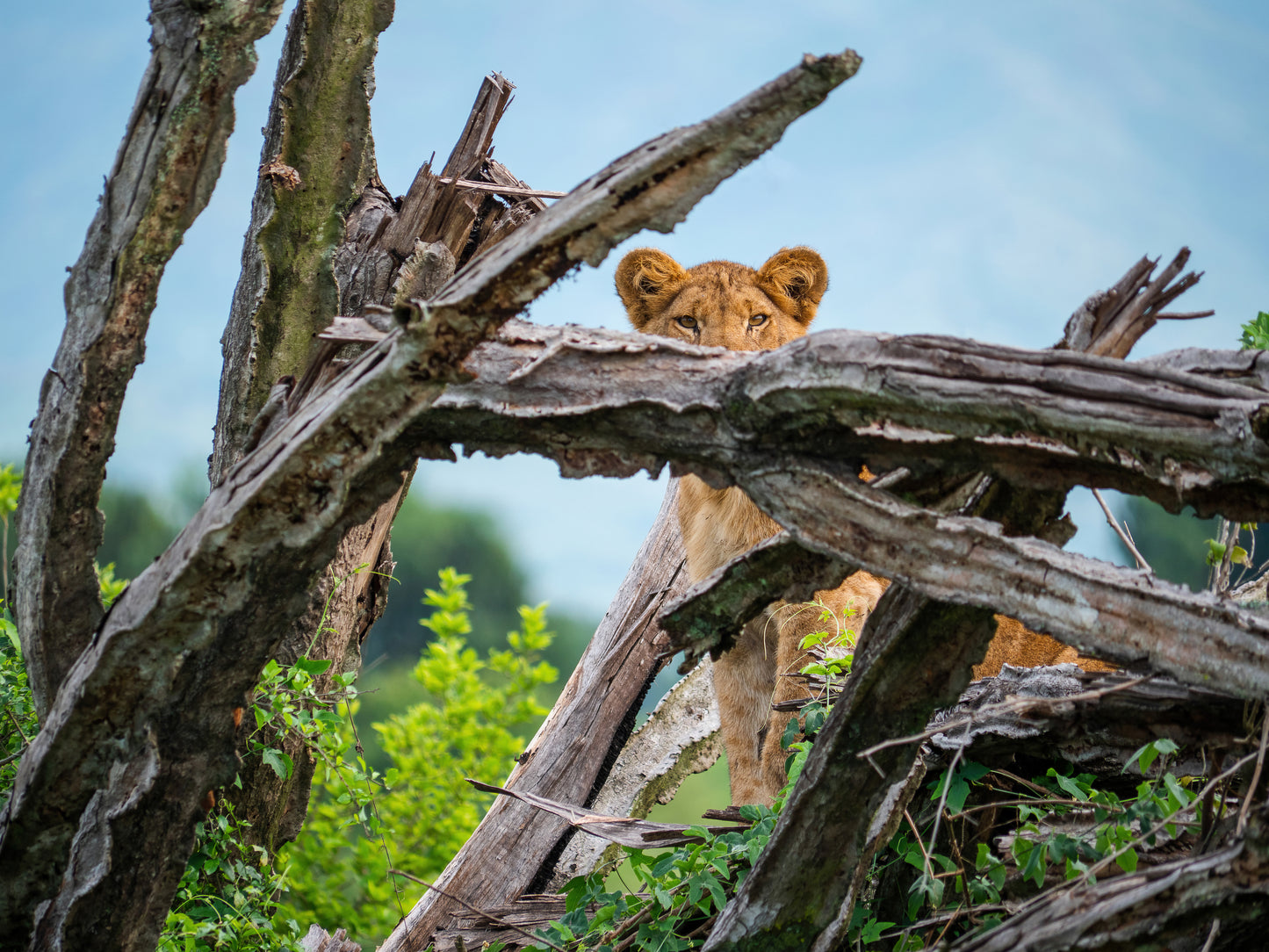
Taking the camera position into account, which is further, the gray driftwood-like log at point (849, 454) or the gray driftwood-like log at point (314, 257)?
the gray driftwood-like log at point (314, 257)

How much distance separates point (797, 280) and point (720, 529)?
147 cm

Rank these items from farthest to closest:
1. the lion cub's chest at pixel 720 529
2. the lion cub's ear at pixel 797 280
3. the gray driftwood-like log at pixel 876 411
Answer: the lion cub's ear at pixel 797 280 < the lion cub's chest at pixel 720 529 < the gray driftwood-like log at pixel 876 411

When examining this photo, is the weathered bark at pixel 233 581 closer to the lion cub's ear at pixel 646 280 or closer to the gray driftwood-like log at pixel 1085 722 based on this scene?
the gray driftwood-like log at pixel 1085 722

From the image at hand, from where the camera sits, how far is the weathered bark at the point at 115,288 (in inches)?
72.0

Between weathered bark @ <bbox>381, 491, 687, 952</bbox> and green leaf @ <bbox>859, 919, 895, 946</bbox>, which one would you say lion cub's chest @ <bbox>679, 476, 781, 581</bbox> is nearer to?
weathered bark @ <bbox>381, 491, 687, 952</bbox>

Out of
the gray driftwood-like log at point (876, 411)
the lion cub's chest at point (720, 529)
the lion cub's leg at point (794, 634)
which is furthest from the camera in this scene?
the lion cub's chest at point (720, 529)

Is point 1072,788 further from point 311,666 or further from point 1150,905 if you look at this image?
point 311,666

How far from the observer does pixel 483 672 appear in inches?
581

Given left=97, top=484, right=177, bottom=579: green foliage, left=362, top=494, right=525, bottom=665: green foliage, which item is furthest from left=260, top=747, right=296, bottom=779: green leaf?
left=362, top=494, right=525, bottom=665: green foliage

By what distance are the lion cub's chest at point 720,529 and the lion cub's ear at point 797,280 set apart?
3.65 feet

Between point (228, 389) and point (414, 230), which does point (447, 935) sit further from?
point (414, 230)

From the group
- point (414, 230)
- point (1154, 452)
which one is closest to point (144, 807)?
point (1154, 452)

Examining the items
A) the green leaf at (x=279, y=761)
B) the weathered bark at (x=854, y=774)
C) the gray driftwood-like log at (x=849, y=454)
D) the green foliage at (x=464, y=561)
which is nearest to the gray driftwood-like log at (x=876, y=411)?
the gray driftwood-like log at (x=849, y=454)

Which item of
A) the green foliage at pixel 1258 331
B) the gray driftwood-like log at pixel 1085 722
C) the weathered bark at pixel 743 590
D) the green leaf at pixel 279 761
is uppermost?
the green foliage at pixel 1258 331
